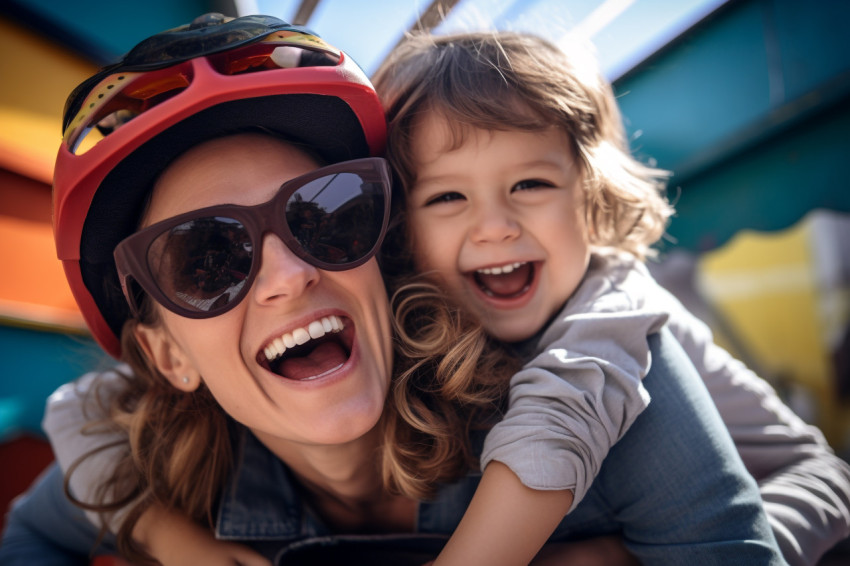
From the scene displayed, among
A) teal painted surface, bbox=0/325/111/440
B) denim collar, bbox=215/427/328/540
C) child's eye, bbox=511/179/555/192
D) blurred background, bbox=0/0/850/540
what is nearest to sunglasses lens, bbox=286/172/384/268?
child's eye, bbox=511/179/555/192

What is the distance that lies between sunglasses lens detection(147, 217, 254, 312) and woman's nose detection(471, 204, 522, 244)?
25.4 inches

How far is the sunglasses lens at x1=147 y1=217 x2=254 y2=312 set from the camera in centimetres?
132

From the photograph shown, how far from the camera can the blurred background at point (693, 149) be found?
2533mm

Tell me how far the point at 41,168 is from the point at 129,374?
174 cm

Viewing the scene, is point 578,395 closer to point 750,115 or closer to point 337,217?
point 337,217

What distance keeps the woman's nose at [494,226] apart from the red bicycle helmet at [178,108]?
405 mm

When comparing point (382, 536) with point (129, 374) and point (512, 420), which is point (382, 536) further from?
point (129, 374)

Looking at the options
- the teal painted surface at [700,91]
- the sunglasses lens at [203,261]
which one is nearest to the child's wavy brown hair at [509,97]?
the sunglasses lens at [203,261]

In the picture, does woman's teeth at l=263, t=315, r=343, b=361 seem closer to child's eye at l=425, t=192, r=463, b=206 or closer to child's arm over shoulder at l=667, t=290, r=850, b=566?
child's eye at l=425, t=192, r=463, b=206

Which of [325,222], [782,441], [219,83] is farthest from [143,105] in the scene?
[782,441]

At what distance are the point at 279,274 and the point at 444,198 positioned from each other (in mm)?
619

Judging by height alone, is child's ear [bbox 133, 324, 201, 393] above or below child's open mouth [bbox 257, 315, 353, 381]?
below

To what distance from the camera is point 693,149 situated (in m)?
3.11

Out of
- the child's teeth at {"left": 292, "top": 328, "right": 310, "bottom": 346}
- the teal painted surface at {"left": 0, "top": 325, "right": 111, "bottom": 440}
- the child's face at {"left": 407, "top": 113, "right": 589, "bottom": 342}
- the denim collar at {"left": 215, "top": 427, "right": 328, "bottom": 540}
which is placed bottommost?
Answer: the teal painted surface at {"left": 0, "top": 325, "right": 111, "bottom": 440}
